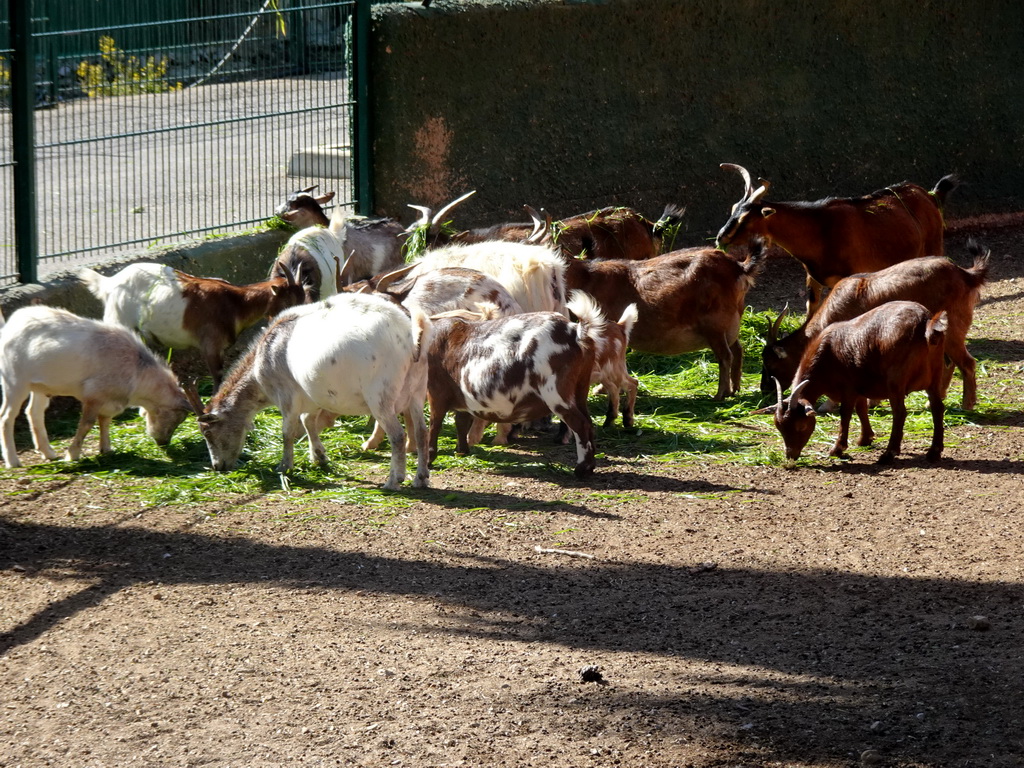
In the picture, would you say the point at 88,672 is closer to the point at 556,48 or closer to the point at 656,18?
the point at 556,48

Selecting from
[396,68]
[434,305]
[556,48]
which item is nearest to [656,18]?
[556,48]

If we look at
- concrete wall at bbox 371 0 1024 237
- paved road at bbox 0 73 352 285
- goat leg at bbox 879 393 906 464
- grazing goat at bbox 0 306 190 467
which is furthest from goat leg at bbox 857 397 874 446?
paved road at bbox 0 73 352 285

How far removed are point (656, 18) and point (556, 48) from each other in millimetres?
1099

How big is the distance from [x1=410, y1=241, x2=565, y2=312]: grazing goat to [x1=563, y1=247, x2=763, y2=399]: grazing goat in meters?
0.40

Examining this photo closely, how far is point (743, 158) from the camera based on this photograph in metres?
12.4

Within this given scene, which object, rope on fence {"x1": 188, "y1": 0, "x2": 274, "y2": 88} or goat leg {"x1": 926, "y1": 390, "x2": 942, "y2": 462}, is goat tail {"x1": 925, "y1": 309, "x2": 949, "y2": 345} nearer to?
goat leg {"x1": 926, "y1": 390, "x2": 942, "y2": 462}

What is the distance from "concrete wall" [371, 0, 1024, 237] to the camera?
1073cm

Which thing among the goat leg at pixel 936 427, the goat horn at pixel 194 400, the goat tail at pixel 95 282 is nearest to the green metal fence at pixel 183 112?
the goat tail at pixel 95 282

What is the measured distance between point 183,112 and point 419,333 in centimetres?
405

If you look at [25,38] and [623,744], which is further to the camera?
[25,38]

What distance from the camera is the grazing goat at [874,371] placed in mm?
6969

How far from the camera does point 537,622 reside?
16.4ft

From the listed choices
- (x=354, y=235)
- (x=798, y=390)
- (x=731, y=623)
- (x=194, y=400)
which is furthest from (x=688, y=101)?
(x=731, y=623)

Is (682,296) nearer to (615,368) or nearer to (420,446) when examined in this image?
(615,368)
